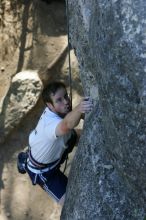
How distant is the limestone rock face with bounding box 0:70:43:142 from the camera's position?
5.14m

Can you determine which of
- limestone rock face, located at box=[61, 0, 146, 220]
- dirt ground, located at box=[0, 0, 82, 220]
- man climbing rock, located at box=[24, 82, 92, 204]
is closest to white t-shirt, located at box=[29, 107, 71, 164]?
man climbing rock, located at box=[24, 82, 92, 204]

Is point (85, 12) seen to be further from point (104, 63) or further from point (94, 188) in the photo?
point (94, 188)

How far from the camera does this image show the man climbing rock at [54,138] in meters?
3.24

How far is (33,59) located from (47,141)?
1911 millimetres

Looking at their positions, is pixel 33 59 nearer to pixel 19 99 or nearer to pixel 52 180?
pixel 19 99

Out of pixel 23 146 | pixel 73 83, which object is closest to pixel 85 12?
pixel 73 83

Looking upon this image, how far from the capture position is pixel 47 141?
11.3ft

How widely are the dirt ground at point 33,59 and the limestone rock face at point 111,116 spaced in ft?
5.86

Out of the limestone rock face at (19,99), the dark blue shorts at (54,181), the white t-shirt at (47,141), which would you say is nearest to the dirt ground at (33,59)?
the limestone rock face at (19,99)

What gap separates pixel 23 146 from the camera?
18.0 feet

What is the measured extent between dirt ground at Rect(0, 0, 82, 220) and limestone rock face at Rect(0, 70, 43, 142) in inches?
3.1

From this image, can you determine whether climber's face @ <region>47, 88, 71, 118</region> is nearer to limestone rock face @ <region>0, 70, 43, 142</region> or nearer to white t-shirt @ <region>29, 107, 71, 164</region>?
white t-shirt @ <region>29, 107, 71, 164</region>

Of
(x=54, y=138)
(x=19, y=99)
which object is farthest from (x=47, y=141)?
(x=19, y=99)

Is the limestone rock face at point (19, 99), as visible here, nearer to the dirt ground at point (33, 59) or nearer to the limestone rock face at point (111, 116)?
the dirt ground at point (33, 59)
